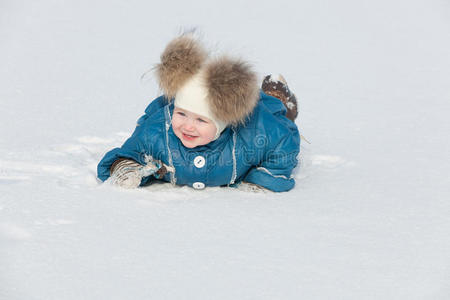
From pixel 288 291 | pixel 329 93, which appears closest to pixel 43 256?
pixel 288 291

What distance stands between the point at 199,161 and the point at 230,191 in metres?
0.19

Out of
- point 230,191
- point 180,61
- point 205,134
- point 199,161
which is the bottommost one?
point 230,191

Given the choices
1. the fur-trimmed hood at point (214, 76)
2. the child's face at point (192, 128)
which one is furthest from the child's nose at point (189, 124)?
the fur-trimmed hood at point (214, 76)

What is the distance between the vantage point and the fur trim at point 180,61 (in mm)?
2318

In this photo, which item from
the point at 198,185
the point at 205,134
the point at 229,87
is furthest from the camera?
the point at 198,185

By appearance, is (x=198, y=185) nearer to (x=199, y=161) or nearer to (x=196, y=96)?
(x=199, y=161)

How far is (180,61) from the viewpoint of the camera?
2.32 m

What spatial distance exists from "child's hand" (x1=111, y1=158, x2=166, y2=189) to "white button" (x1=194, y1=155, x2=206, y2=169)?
0.46 feet

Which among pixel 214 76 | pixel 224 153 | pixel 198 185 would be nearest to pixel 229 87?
pixel 214 76

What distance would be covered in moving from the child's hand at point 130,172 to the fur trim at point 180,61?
1.08ft

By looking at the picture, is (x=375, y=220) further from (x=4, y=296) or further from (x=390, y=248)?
(x=4, y=296)

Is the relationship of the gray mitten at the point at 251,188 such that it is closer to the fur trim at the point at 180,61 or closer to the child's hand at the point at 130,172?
the child's hand at the point at 130,172

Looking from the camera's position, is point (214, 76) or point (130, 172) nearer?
point (214, 76)

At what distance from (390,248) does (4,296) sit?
1228 mm
